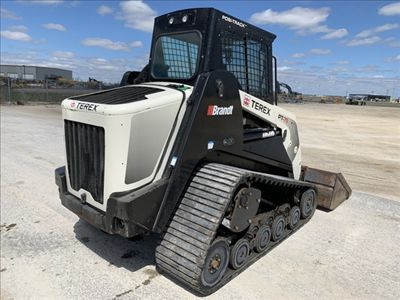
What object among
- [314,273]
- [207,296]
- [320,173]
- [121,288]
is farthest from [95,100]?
[320,173]

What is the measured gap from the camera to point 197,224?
3.66 meters

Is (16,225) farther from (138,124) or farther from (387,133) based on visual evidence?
(387,133)

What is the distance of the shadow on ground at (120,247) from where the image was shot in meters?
4.32

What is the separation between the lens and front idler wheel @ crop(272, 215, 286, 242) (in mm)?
4754

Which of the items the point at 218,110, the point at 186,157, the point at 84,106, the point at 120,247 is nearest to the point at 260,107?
the point at 218,110

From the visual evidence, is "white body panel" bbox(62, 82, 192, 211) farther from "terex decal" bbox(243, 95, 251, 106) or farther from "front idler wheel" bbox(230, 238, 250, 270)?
"front idler wheel" bbox(230, 238, 250, 270)

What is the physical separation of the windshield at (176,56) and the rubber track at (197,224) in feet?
4.21

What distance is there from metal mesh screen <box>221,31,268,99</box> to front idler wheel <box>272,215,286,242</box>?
1.67 metres

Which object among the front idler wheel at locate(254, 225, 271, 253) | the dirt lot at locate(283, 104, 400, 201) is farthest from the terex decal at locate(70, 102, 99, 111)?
the dirt lot at locate(283, 104, 400, 201)

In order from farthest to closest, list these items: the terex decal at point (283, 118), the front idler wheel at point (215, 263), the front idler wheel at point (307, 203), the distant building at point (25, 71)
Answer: the distant building at point (25, 71) → the front idler wheel at point (307, 203) → the terex decal at point (283, 118) → the front idler wheel at point (215, 263)

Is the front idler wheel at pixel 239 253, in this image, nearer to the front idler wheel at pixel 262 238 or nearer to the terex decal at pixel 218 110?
the front idler wheel at pixel 262 238

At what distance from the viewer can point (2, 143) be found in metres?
11.3

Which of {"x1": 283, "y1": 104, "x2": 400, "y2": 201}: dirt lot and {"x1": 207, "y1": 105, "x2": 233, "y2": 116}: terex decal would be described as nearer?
{"x1": 207, "y1": 105, "x2": 233, "y2": 116}: terex decal

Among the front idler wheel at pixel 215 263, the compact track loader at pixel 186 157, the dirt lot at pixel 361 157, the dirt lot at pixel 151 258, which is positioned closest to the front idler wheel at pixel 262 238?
the compact track loader at pixel 186 157
